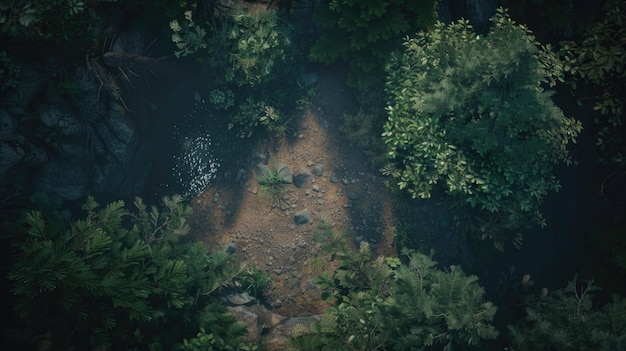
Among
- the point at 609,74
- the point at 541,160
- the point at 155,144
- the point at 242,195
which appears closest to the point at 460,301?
the point at 541,160

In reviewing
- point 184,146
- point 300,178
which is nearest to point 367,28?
point 300,178

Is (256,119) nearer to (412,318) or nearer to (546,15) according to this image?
(412,318)

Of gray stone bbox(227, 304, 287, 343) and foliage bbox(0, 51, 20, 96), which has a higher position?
foliage bbox(0, 51, 20, 96)

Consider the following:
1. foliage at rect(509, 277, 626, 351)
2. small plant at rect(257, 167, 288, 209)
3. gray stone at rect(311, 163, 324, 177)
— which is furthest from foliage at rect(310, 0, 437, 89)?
foliage at rect(509, 277, 626, 351)

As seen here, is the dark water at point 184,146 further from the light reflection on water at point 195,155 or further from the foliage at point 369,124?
the foliage at point 369,124

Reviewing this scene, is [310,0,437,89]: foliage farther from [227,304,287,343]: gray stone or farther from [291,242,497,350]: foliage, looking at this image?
[227,304,287,343]: gray stone

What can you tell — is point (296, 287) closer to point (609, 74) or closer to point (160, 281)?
point (160, 281)

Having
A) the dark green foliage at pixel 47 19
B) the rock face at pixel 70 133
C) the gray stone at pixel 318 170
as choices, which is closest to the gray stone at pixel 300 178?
the gray stone at pixel 318 170
